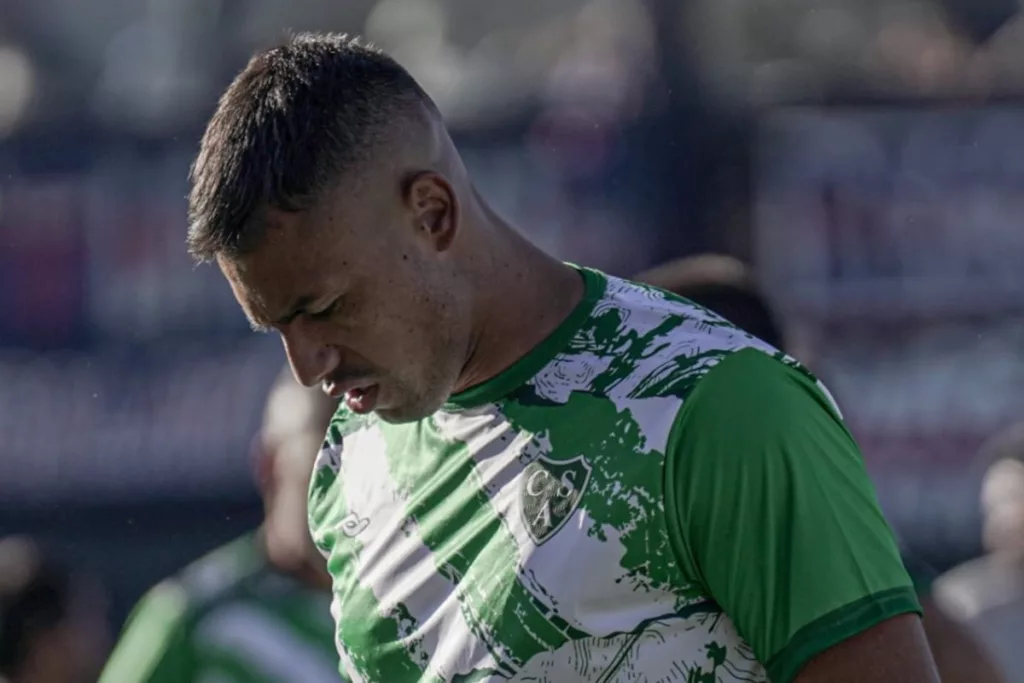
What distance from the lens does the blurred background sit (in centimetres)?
338

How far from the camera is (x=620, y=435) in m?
1.58

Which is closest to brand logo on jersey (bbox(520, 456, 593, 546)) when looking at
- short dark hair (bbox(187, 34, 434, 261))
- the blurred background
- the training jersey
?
short dark hair (bbox(187, 34, 434, 261))

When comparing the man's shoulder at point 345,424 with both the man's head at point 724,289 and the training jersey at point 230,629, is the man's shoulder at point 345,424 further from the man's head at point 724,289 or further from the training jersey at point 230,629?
the training jersey at point 230,629

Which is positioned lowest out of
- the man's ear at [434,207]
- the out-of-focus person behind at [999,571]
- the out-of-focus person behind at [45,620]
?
the out-of-focus person behind at [45,620]

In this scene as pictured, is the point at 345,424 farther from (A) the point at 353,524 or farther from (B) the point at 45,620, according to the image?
(B) the point at 45,620

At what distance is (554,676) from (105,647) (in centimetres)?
208

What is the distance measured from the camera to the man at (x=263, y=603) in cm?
340

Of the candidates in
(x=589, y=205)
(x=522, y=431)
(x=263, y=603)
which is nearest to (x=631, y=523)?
(x=522, y=431)

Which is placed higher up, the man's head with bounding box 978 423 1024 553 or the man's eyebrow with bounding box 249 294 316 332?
the man's eyebrow with bounding box 249 294 316 332

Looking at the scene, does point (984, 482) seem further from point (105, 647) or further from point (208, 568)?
point (105, 647)

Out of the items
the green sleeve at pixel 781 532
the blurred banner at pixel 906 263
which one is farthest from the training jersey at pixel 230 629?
the green sleeve at pixel 781 532

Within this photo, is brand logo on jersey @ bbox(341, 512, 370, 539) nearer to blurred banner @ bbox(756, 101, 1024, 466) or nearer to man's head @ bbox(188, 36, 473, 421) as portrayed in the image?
man's head @ bbox(188, 36, 473, 421)

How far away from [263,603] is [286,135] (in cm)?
210

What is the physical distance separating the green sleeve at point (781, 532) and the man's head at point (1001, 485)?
1986mm
